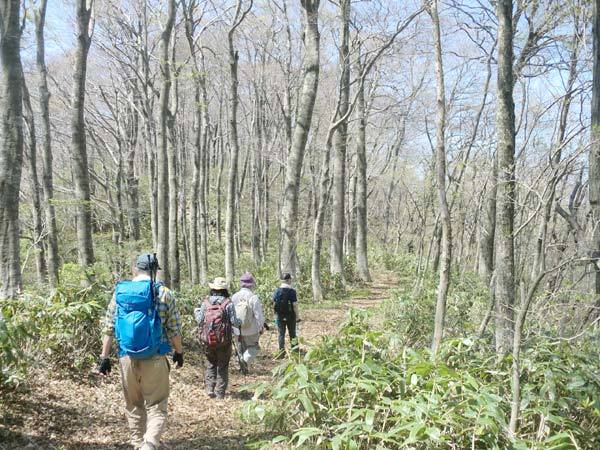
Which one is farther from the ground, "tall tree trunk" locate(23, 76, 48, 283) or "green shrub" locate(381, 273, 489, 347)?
"tall tree trunk" locate(23, 76, 48, 283)

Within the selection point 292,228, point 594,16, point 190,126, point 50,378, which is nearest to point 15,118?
point 50,378

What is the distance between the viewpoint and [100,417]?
210 inches

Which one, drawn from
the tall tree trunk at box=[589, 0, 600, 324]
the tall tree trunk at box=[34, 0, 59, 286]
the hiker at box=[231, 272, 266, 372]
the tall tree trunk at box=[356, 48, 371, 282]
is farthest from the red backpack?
the tall tree trunk at box=[356, 48, 371, 282]

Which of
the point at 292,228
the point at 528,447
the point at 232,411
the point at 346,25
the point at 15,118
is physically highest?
the point at 346,25

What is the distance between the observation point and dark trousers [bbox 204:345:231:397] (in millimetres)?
6258

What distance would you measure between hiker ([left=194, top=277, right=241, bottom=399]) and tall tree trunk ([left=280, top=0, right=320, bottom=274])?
457 centimetres

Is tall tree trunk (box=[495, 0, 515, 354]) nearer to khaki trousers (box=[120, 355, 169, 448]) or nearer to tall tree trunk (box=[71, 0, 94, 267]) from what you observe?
khaki trousers (box=[120, 355, 169, 448])

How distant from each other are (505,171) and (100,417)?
596 cm

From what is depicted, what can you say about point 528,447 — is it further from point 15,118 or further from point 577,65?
point 577,65

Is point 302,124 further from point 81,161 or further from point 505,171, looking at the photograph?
point 505,171

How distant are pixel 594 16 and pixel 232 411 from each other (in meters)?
8.33

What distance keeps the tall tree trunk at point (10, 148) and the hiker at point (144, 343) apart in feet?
8.56

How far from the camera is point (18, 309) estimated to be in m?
5.58

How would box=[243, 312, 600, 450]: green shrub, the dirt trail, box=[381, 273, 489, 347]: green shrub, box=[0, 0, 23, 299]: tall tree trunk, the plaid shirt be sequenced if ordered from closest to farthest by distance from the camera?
box=[243, 312, 600, 450]: green shrub → the plaid shirt → the dirt trail → box=[0, 0, 23, 299]: tall tree trunk → box=[381, 273, 489, 347]: green shrub
